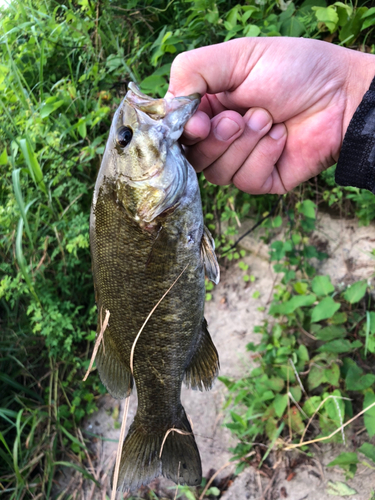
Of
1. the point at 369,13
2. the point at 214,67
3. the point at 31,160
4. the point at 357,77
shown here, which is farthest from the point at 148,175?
the point at 369,13

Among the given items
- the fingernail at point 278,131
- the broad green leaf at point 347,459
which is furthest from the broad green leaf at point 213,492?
the fingernail at point 278,131

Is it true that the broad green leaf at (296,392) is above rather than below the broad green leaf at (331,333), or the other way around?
below

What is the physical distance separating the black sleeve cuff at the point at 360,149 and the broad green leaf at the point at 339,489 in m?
1.75

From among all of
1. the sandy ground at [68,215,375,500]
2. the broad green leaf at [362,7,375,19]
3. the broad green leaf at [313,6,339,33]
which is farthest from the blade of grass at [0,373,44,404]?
the broad green leaf at [362,7,375,19]

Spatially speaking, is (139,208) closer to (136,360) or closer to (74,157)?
(136,360)

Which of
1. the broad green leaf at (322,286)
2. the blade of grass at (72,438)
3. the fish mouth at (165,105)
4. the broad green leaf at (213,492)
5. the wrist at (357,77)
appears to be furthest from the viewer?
the blade of grass at (72,438)

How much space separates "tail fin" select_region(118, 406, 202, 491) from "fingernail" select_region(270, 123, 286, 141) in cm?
141

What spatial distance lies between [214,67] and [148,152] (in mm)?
465

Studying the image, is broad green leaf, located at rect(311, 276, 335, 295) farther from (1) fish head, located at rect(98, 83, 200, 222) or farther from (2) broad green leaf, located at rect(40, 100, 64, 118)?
(2) broad green leaf, located at rect(40, 100, 64, 118)

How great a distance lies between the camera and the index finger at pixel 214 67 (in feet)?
4.48

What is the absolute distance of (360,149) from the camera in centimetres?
148

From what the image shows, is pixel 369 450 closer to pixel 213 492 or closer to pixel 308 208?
→ pixel 213 492

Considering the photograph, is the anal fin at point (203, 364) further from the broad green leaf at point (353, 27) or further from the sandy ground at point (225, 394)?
the broad green leaf at point (353, 27)

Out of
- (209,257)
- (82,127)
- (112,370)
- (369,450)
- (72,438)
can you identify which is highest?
(82,127)
